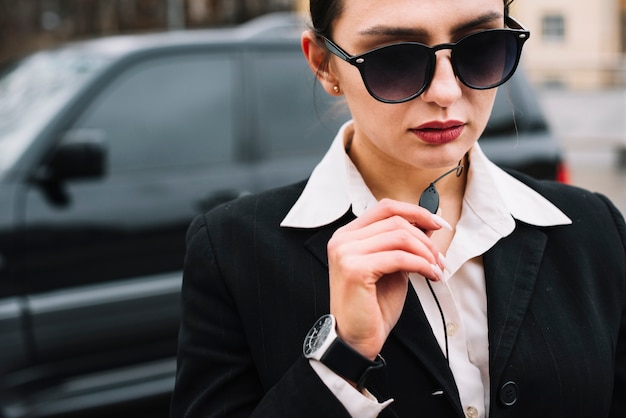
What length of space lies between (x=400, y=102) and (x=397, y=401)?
544mm

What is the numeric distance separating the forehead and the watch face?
53 cm

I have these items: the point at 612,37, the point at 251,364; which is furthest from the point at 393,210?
the point at 612,37

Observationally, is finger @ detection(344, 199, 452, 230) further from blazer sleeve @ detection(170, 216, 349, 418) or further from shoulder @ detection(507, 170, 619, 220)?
shoulder @ detection(507, 170, 619, 220)

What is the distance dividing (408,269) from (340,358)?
0.61 feet

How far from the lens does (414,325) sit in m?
1.46

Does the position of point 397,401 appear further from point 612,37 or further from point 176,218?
point 612,37

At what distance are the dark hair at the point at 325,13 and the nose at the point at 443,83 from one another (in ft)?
0.74

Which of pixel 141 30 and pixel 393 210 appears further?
pixel 141 30

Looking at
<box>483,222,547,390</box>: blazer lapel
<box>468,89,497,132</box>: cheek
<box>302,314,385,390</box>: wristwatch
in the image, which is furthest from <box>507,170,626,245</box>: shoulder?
<box>302,314,385,390</box>: wristwatch

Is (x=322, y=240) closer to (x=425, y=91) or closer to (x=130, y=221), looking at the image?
(x=425, y=91)

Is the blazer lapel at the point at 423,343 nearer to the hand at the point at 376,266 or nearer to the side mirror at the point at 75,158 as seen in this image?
the hand at the point at 376,266

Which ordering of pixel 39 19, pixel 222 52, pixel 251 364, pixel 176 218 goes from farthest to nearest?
1. pixel 39 19
2. pixel 222 52
3. pixel 176 218
4. pixel 251 364

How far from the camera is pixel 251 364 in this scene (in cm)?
153

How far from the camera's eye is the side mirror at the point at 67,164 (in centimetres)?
336
